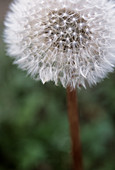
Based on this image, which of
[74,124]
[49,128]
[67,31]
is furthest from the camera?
[49,128]

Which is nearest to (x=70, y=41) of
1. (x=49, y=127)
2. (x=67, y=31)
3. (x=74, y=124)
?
(x=67, y=31)

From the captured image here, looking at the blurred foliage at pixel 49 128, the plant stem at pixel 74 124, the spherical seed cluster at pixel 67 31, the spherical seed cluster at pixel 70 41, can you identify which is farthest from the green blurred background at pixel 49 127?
the spherical seed cluster at pixel 67 31

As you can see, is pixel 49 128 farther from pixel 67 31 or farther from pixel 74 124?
pixel 67 31

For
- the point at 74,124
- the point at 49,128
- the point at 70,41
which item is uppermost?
the point at 70,41

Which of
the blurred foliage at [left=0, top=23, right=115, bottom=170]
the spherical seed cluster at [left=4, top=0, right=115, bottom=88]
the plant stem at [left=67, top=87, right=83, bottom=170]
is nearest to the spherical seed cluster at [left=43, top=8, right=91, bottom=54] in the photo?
the spherical seed cluster at [left=4, top=0, right=115, bottom=88]

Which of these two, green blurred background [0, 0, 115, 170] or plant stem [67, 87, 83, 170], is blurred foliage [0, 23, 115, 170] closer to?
green blurred background [0, 0, 115, 170]

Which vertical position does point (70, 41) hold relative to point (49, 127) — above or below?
above

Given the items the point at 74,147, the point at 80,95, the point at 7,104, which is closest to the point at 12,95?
the point at 7,104
